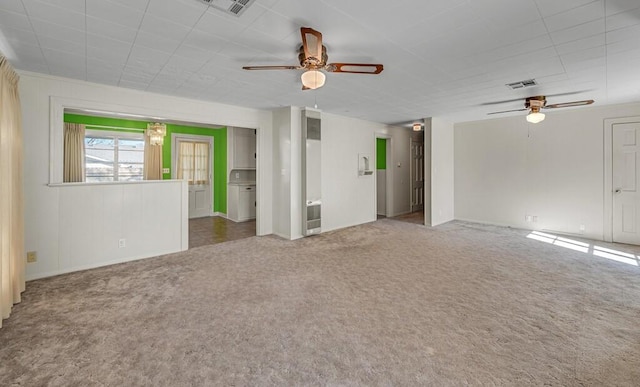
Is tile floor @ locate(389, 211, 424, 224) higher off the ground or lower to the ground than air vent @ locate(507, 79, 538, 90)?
lower

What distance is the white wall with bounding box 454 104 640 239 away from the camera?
5.34 metres

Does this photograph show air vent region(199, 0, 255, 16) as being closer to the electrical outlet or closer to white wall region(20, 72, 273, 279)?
white wall region(20, 72, 273, 279)

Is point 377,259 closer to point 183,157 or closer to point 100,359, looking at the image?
point 100,359

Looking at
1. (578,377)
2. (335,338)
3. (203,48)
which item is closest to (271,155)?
(203,48)

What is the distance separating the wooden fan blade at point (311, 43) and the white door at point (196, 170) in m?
6.36

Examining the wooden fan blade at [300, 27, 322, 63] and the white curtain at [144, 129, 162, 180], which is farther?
the white curtain at [144, 129, 162, 180]

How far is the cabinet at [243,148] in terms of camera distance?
292 inches

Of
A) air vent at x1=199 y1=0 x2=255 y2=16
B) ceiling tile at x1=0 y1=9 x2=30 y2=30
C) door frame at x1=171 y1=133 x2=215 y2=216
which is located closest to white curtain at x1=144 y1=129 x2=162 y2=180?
door frame at x1=171 y1=133 x2=215 y2=216

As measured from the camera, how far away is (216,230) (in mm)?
6199

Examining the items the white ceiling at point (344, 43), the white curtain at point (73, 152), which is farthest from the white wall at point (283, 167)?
the white curtain at point (73, 152)

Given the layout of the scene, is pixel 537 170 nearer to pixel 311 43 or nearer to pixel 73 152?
pixel 311 43

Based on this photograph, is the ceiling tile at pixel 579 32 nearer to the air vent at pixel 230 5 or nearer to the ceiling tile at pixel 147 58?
the air vent at pixel 230 5

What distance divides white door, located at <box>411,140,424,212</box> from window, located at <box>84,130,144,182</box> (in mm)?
7768

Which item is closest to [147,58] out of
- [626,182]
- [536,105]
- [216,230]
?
[216,230]
